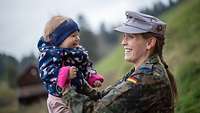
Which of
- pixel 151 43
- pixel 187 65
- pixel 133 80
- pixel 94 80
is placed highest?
pixel 151 43

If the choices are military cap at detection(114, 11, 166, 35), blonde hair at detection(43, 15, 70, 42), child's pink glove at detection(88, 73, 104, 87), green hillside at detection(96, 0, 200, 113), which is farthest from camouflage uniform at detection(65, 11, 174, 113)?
green hillside at detection(96, 0, 200, 113)

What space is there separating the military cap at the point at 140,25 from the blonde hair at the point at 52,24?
0.42 metres

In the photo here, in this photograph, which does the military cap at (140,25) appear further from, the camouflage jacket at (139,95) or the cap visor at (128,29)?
the camouflage jacket at (139,95)

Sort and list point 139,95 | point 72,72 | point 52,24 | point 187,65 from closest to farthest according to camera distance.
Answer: point 139,95 < point 72,72 < point 52,24 < point 187,65

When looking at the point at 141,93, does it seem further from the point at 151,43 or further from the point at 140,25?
the point at 140,25

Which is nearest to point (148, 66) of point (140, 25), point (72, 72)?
point (140, 25)

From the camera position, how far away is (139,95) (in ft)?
10.6

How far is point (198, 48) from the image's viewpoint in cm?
1578

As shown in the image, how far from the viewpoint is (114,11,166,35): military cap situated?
11.1 ft

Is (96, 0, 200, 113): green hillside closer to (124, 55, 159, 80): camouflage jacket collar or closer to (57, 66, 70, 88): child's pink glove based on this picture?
(124, 55, 159, 80): camouflage jacket collar

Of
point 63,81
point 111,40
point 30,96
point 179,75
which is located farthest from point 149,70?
point 111,40

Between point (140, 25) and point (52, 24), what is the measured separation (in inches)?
24.2

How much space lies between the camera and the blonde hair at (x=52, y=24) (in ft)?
11.7

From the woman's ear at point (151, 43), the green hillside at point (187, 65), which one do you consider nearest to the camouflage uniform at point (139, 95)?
the woman's ear at point (151, 43)
